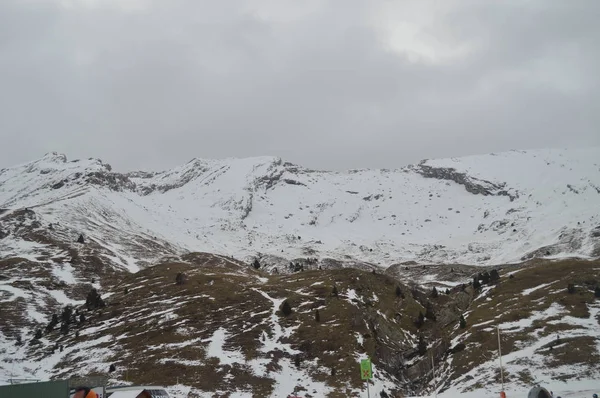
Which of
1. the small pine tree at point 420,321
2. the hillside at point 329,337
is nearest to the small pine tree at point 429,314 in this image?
the hillside at point 329,337

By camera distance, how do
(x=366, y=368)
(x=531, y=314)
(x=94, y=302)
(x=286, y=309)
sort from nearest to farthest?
(x=366, y=368), (x=531, y=314), (x=286, y=309), (x=94, y=302)

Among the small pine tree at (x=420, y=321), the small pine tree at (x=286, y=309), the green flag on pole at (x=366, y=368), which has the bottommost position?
the small pine tree at (x=420, y=321)

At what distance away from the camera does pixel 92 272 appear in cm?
17875

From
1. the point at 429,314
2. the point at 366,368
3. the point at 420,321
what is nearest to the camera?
the point at 366,368

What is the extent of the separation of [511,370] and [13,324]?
343 ft

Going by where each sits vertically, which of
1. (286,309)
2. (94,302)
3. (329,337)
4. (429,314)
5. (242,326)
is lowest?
(329,337)

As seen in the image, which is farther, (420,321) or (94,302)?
(94,302)

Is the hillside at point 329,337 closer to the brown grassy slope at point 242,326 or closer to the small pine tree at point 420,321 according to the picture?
the brown grassy slope at point 242,326

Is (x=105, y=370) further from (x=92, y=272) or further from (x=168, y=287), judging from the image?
(x=92, y=272)

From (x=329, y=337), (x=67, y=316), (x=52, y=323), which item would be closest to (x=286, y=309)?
(x=329, y=337)

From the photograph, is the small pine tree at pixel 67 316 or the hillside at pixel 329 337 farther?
the small pine tree at pixel 67 316

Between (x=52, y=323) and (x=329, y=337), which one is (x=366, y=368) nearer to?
(x=329, y=337)

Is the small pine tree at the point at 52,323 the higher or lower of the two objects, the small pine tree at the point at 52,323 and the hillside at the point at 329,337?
the higher

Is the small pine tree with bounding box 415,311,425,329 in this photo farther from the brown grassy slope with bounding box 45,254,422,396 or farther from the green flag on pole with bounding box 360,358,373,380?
the green flag on pole with bounding box 360,358,373,380
